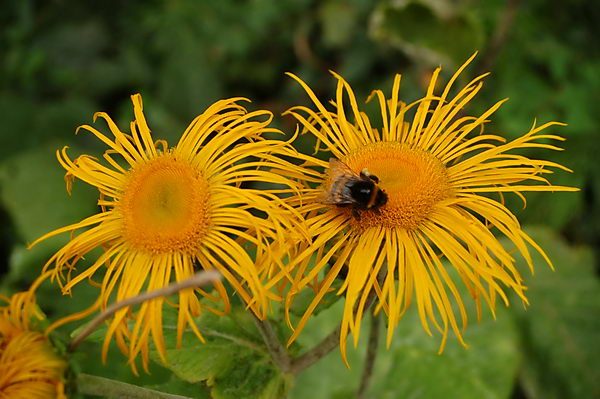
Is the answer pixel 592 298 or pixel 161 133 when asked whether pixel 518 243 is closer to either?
pixel 592 298

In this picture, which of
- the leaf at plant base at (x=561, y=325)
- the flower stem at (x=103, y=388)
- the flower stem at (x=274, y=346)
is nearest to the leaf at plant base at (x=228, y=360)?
the flower stem at (x=274, y=346)

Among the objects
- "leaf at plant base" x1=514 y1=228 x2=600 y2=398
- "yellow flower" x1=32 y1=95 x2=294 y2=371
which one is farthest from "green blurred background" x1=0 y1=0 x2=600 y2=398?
"yellow flower" x1=32 y1=95 x2=294 y2=371

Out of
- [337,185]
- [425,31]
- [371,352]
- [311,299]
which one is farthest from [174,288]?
[425,31]

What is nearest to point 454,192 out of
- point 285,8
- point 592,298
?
point 592,298

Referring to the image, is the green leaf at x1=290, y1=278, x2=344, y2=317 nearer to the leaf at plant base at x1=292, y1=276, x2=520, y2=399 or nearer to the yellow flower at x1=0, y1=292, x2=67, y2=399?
the yellow flower at x1=0, y1=292, x2=67, y2=399

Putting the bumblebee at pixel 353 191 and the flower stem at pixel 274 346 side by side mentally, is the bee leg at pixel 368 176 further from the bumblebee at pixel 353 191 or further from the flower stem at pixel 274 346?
the flower stem at pixel 274 346

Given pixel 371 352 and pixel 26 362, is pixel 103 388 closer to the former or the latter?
pixel 26 362
